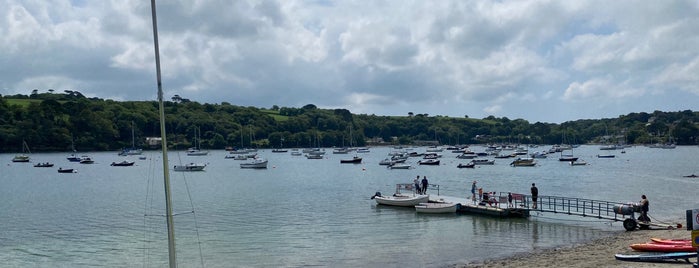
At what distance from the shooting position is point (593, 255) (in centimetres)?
2897

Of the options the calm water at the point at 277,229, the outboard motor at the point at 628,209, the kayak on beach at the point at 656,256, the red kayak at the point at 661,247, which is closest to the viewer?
the kayak on beach at the point at 656,256

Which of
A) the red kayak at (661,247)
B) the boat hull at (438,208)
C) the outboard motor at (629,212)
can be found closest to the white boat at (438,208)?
the boat hull at (438,208)

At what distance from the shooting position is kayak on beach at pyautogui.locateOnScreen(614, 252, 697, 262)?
80.3 feet

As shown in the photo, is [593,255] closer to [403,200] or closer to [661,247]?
[661,247]

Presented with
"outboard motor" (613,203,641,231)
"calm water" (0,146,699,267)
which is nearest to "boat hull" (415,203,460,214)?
"calm water" (0,146,699,267)

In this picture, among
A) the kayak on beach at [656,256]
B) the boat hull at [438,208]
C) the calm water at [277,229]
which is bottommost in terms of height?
the calm water at [277,229]

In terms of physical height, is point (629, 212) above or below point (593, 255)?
above

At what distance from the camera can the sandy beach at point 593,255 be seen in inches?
1039

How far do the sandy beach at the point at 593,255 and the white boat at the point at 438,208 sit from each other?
1438cm

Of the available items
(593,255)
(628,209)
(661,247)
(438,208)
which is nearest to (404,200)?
(438,208)

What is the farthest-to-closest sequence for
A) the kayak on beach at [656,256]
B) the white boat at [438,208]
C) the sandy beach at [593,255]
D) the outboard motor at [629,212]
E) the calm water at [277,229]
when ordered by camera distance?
the white boat at [438,208] < the outboard motor at [629,212] < the calm water at [277,229] < the sandy beach at [593,255] < the kayak on beach at [656,256]

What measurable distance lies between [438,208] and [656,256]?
77.7ft

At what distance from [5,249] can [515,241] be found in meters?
29.8

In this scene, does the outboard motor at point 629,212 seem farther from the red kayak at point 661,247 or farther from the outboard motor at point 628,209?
the red kayak at point 661,247
